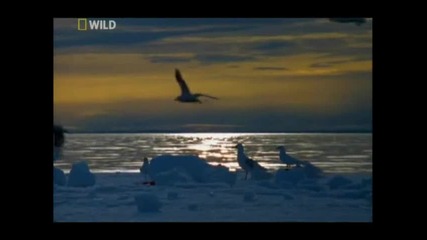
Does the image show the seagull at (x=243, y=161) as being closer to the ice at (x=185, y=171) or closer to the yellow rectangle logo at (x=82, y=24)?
the ice at (x=185, y=171)

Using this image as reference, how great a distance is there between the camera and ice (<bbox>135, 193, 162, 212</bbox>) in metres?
3.41

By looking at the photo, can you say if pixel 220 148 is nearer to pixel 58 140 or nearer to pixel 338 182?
pixel 338 182

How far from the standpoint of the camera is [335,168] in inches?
137

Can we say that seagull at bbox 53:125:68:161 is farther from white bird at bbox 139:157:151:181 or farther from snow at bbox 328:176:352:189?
snow at bbox 328:176:352:189

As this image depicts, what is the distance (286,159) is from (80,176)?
1.30m

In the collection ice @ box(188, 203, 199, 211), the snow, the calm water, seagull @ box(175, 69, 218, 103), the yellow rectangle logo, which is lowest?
ice @ box(188, 203, 199, 211)

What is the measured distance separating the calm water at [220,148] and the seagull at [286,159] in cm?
3

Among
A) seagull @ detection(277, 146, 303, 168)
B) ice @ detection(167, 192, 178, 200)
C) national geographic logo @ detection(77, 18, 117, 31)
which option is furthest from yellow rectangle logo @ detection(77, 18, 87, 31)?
seagull @ detection(277, 146, 303, 168)

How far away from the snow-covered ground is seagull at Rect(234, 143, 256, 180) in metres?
0.10

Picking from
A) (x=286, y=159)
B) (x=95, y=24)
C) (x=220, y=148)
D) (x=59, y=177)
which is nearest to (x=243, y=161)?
(x=220, y=148)

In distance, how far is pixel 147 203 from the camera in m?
3.41
